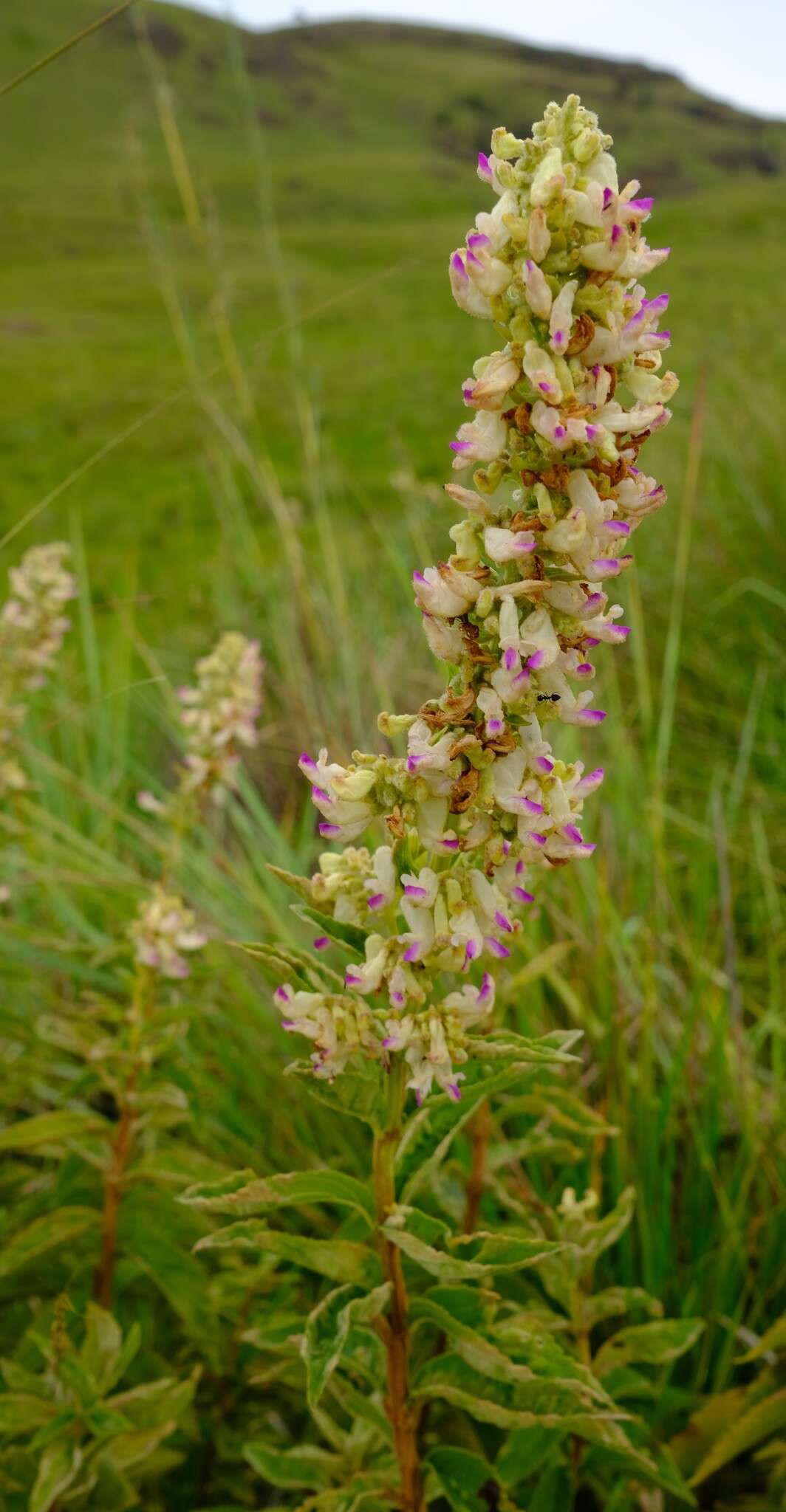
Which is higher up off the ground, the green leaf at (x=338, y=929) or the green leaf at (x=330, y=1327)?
the green leaf at (x=338, y=929)

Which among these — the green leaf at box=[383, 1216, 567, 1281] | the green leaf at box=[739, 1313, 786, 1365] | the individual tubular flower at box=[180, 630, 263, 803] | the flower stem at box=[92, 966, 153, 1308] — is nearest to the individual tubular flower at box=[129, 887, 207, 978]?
the flower stem at box=[92, 966, 153, 1308]

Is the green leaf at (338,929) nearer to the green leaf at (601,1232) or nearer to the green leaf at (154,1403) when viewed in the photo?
the green leaf at (601,1232)

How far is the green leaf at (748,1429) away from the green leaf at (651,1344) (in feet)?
0.42

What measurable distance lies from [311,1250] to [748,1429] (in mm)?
871

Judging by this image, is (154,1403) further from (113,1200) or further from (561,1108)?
(561,1108)

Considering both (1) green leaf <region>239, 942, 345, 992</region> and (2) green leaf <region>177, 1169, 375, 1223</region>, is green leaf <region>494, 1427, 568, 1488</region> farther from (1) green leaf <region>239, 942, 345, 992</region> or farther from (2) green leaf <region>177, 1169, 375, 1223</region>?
(1) green leaf <region>239, 942, 345, 992</region>

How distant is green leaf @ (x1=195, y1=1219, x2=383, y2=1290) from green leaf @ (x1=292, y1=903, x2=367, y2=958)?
32 cm

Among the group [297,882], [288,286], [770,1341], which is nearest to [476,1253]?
[297,882]

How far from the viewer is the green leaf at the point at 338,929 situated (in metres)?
1.11

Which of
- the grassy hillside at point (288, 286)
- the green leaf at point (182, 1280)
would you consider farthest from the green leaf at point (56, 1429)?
the grassy hillside at point (288, 286)

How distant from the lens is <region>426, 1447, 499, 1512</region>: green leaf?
1.34 metres

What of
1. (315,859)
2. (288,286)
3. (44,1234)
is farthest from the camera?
(288,286)

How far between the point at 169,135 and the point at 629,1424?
151 inches

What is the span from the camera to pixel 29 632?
274cm
